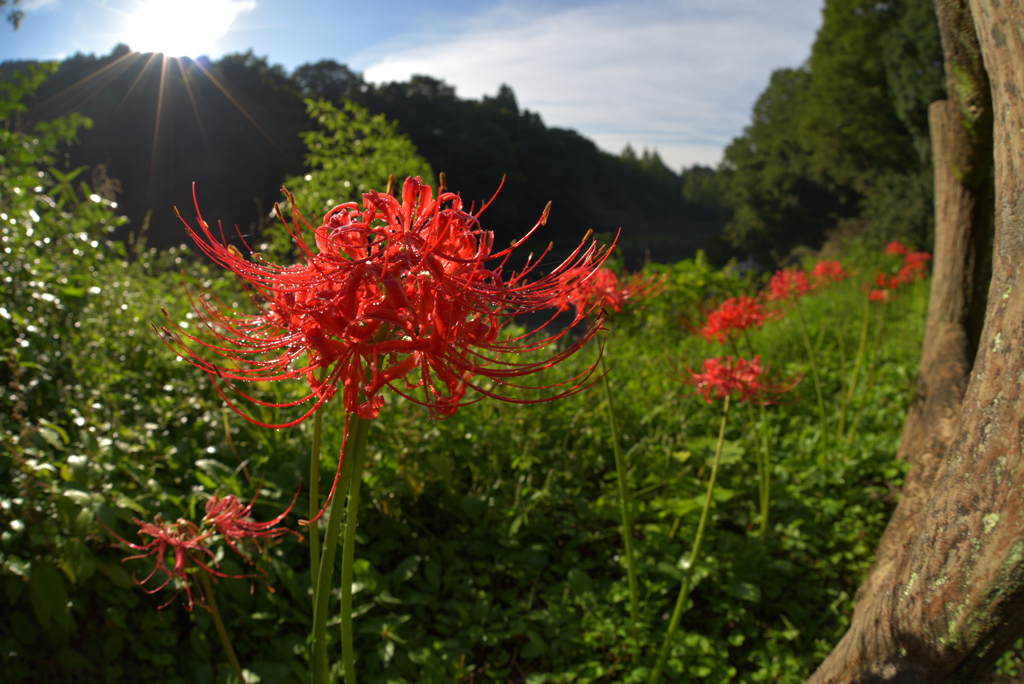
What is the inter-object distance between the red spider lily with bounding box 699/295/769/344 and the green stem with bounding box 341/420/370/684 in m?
2.07

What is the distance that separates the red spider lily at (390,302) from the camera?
890 mm

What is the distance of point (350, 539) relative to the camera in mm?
1116

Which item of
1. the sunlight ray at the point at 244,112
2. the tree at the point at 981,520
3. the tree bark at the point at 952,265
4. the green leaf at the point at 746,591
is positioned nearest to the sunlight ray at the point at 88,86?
the sunlight ray at the point at 244,112

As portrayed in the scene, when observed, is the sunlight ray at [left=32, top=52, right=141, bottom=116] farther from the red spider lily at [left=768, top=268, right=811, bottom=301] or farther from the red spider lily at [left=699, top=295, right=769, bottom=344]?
the red spider lily at [left=699, top=295, right=769, bottom=344]

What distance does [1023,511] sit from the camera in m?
1.18

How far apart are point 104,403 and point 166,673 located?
1411 mm

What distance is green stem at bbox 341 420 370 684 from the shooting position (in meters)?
1.02

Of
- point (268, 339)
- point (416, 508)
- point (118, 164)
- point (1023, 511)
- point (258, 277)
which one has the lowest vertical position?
point (416, 508)

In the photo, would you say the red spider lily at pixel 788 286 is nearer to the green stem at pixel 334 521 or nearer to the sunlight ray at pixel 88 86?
the green stem at pixel 334 521

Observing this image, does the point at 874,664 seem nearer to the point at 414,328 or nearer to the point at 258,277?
the point at 414,328

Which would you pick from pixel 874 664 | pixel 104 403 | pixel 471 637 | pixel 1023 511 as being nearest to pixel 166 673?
pixel 471 637

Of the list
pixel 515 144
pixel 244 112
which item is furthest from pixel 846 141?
pixel 244 112

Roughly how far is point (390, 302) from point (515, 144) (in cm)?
593

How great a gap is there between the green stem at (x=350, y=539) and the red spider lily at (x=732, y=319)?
2074mm
